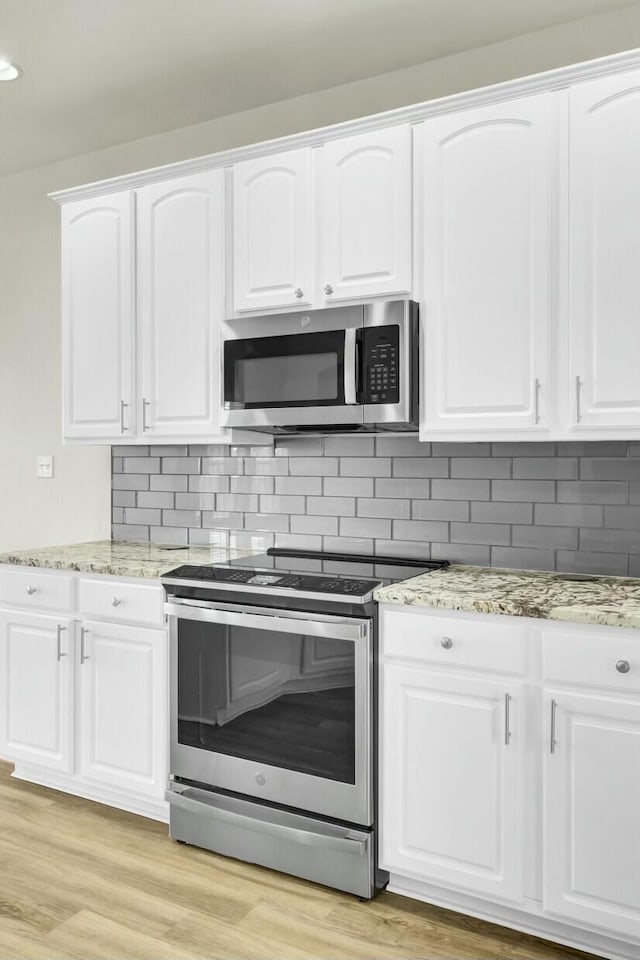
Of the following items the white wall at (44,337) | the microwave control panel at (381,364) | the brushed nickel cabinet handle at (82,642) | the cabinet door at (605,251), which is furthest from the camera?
the white wall at (44,337)

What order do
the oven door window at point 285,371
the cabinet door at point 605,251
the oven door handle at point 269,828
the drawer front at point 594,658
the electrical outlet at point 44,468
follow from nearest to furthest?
the drawer front at point 594,658
the cabinet door at point 605,251
the oven door handle at point 269,828
the oven door window at point 285,371
the electrical outlet at point 44,468

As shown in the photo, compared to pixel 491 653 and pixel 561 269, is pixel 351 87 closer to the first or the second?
pixel 561 269

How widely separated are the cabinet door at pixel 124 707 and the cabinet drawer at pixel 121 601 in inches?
1.7

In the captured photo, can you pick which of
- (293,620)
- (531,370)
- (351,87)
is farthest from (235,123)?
(293,620)

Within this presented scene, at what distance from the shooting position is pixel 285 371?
2686 millimetres

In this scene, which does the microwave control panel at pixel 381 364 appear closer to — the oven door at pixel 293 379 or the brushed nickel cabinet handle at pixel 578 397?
the oven door at pixel 293 379

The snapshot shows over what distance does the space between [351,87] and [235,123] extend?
0.57m

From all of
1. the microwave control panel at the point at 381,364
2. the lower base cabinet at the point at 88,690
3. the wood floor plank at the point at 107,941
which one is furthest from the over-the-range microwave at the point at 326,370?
the wood floor plank at the point at 107,941

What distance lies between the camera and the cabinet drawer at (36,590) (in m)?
2.93

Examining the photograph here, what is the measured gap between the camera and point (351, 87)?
3043mm

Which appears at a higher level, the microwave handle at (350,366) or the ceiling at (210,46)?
the ceiling at (210,46)

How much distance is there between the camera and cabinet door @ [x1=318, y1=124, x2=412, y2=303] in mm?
2496

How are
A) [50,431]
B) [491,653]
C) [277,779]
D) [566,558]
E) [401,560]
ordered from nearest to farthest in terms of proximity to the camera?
A: 1. [491,653]
2. [277,779]
3. [566,558]
4. [401,560]
5. [50,431]

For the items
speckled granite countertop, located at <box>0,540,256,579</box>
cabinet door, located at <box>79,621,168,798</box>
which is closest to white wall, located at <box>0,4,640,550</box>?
speckled granite countertop, located at <box>0,540,256,579</box>
